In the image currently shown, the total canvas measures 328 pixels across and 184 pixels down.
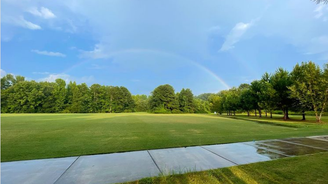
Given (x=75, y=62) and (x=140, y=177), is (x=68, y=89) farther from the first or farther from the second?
(x=140, y=177)

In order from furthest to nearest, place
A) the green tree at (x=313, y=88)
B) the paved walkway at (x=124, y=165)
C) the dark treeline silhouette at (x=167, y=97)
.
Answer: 1. the dark treeline silhouette at (x=167, y=97)
2. the green tree at (x=313, y=88)
3. the paved walkway at (x=124, y=165)

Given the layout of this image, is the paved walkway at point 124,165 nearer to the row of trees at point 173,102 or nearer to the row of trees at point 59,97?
the row of trees at point 173,102

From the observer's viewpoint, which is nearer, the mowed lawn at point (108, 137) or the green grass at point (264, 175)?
the green grass at point (264, 175)

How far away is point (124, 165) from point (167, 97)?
5890 cm

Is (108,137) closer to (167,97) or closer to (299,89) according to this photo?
(299,89)

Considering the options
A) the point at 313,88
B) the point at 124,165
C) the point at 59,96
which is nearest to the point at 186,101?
the point at 313,88

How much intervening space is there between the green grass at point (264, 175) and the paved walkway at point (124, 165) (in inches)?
11.2

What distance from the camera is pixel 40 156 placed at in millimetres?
4031

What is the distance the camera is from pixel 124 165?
10.9 ft

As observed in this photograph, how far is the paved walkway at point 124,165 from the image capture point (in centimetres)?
274

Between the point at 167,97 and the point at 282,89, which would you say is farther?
the point at 167,97

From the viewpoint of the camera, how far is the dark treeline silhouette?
15.8 metres

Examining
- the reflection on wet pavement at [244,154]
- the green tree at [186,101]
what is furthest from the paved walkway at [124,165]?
the green tree at [186,101]

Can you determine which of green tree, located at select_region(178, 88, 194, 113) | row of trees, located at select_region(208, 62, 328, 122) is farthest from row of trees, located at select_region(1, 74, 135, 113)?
row of trees, located at select_region(208, 62, 328, 122)
